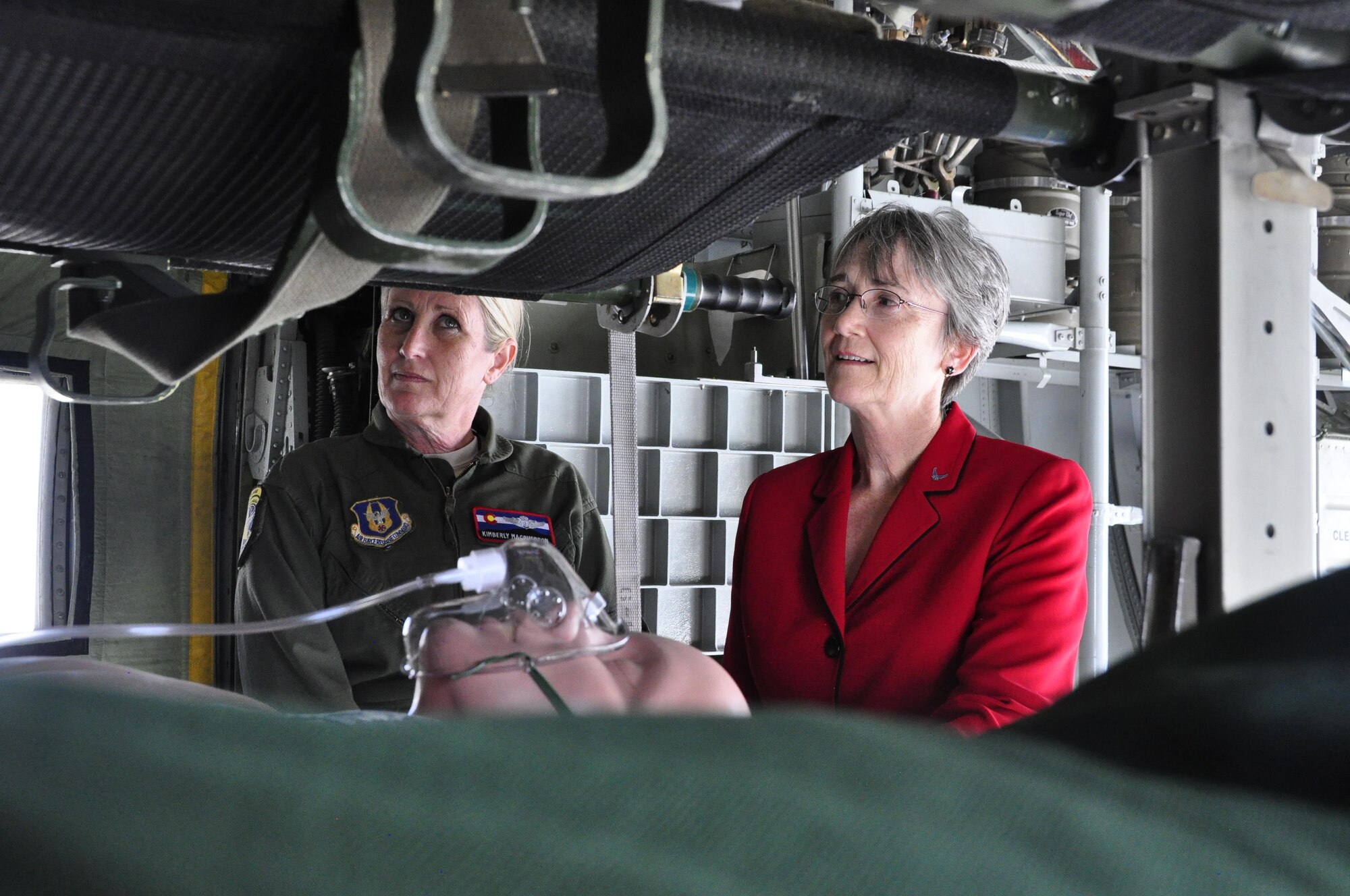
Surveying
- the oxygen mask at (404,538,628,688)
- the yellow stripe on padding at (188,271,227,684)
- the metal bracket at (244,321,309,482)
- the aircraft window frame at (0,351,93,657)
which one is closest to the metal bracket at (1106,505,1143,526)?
the metal bracket at (244,321,309,482)

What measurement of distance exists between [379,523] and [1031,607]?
1.17 m

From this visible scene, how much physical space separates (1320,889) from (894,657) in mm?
1357

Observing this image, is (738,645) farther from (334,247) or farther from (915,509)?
(334,247)

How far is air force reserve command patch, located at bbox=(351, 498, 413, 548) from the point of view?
2090 millimetres

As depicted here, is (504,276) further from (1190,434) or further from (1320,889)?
(1320,889)

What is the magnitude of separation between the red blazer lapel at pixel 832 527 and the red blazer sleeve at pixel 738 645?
126 mm

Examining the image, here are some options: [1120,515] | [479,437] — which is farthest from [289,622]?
[1120,515]

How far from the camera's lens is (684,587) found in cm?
312

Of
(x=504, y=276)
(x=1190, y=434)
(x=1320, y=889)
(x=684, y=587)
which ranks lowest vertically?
(x=684, y=587)

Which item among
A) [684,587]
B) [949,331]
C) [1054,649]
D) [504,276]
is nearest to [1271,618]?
[504,276]

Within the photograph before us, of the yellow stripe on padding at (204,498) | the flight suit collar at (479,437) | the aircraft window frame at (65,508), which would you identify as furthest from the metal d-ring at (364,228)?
the yellow stripe on padding at (204,498)

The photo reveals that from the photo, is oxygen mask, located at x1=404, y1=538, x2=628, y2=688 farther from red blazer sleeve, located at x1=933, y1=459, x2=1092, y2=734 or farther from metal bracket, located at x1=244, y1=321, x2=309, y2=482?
metal bracket, located at x1=244, y1=321, x2=309, y2=482

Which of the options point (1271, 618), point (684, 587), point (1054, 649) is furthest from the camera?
point (684, 587)

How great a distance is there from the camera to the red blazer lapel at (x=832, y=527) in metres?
1.69
